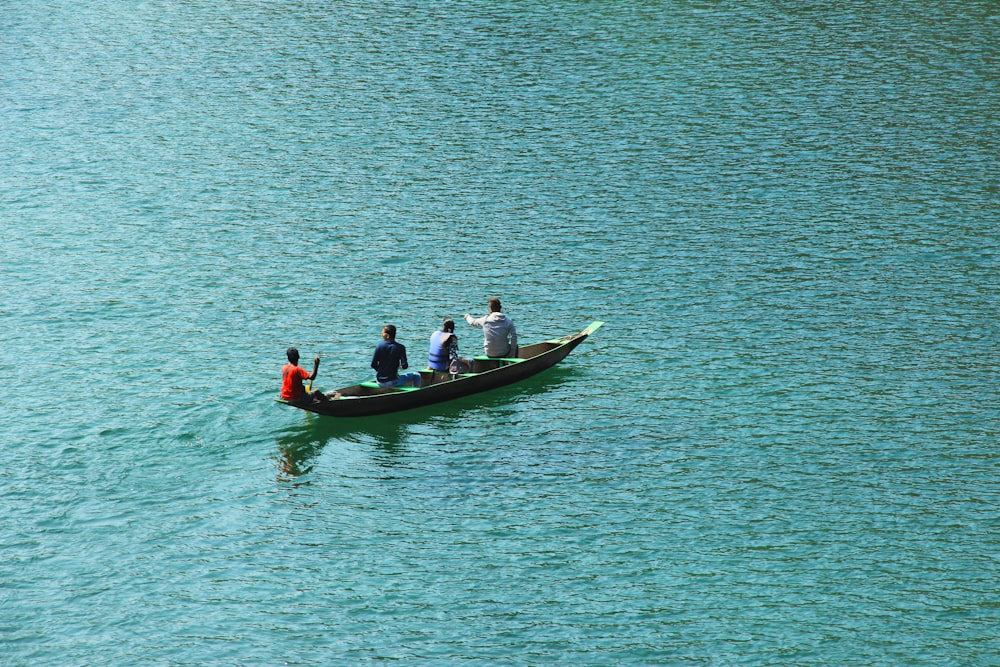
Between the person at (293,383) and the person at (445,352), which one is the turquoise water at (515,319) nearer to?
the person at (445,352)

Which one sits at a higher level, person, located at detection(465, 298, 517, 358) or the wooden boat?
person, located at detection(465, 298, 517, 358)

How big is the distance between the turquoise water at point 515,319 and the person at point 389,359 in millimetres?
923

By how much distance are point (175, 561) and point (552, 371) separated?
401 inches

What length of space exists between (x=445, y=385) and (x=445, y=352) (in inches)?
33.8

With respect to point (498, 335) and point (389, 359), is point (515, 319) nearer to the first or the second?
point (498, 335)

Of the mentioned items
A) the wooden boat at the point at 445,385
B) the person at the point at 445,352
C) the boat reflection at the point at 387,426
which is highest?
the person at the point at 445,352

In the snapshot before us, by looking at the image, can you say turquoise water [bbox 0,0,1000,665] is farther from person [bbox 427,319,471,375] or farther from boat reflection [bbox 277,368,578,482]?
person [bbox 427,319,471,375]

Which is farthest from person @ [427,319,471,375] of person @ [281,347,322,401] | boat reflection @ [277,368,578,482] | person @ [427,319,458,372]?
person @ [281,347,322,401]

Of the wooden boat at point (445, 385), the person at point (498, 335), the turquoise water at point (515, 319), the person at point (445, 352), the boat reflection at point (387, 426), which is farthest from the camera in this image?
the person at point (498, 335)

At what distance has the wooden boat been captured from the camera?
24.1 meters

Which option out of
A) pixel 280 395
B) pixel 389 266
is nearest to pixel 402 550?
pixel 280 395

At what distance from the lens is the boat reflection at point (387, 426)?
2327 centimetres

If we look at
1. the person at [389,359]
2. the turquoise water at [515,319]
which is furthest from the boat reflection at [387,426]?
the person at [389,359]

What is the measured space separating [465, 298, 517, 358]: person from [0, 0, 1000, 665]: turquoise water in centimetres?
105
